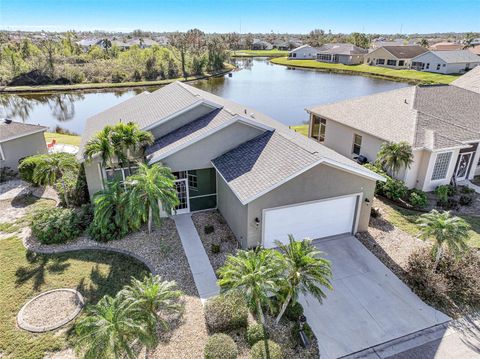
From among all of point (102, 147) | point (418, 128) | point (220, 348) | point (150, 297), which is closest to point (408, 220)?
point (418, 128)

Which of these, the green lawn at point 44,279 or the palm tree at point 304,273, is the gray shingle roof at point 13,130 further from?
the palm tree at point 304,273

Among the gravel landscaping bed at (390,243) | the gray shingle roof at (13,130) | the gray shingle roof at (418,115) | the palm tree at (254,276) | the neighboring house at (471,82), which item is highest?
the neighboring house at (471,82)

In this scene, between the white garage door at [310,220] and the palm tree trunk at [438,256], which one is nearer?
the palm tree trunk at [438,256]

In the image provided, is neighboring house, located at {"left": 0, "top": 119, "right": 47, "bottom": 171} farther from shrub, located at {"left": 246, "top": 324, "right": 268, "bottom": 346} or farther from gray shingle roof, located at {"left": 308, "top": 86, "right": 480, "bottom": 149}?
gray shingle roof, located at {"left": 308, "top": 86, "right": 480, "bottom": 149}

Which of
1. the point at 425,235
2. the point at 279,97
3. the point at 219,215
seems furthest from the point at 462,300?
the point at 279,97

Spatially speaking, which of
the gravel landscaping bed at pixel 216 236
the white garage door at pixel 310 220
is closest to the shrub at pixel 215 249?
the gravel landscaping bed at pixel 216 236

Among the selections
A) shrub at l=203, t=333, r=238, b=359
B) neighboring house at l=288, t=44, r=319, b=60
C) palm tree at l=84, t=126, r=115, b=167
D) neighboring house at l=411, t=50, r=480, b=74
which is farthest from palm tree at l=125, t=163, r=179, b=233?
neighboring house at l=288, t=44, r=319, b=60
